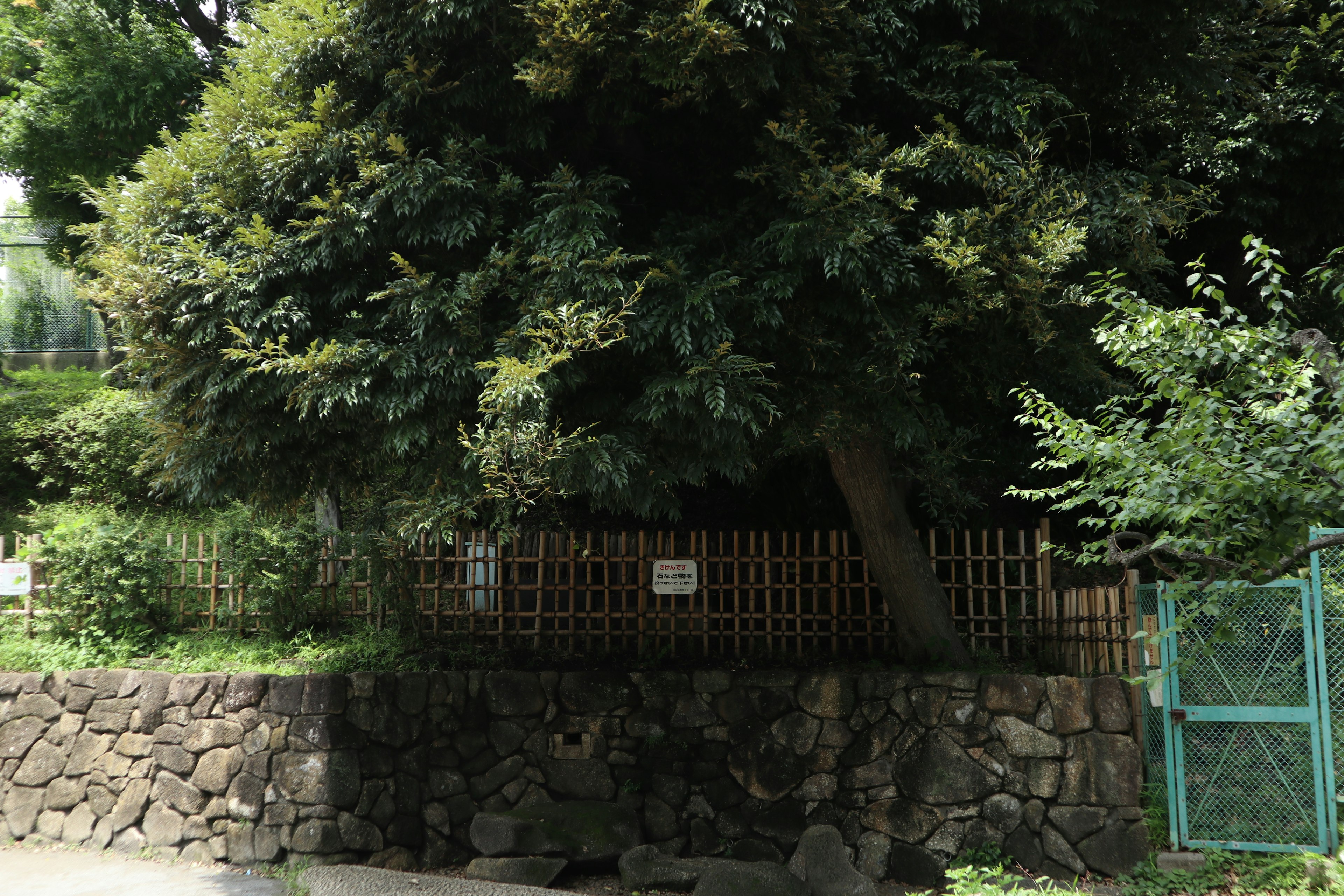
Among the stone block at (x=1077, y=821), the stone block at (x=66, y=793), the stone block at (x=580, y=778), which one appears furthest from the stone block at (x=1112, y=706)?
the stone block at (x=66, y=793)

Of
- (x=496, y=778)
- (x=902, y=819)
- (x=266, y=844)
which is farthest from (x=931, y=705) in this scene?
(x=266, y=844)

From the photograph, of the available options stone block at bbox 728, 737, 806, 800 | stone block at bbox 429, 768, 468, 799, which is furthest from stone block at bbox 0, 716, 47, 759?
stone block at bbox 728, 737, 806, 800

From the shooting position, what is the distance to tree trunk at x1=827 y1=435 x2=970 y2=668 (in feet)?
21.0

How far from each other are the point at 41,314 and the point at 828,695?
16.7m

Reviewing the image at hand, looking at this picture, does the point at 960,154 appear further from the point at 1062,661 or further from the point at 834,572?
the point at 1062,661

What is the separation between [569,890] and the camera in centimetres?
591

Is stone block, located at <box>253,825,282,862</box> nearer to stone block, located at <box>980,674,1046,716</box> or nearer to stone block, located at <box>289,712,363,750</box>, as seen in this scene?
stone block, located at <box>289,712,363,750</box>

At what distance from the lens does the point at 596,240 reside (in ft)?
15.3

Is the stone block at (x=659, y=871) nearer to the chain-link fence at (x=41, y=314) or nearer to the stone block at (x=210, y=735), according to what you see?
the stone block at (x=210, y=735)

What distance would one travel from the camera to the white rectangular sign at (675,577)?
6863 mm

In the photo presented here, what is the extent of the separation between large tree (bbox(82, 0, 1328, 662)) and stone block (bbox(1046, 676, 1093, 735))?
194 cm

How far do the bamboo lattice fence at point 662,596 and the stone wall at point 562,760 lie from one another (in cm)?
75

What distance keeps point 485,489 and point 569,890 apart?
10.3 feet

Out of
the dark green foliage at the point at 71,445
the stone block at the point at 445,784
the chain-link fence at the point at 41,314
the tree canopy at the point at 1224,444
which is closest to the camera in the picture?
the tree canopy at the point at 1224,444
